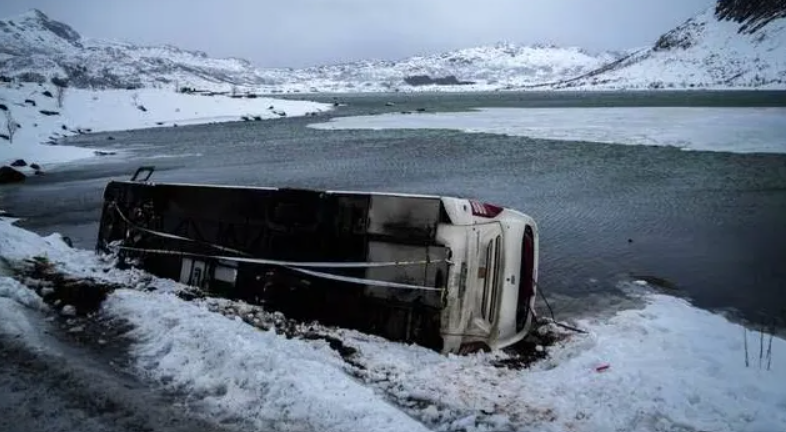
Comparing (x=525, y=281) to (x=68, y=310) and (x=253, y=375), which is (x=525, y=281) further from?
(x=68, y=310)

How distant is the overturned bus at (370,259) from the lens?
229 inches

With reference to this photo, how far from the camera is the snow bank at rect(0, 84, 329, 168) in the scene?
94.6ft

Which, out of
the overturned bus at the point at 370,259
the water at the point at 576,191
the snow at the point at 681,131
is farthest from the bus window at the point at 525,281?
the snow at the point at 681,131

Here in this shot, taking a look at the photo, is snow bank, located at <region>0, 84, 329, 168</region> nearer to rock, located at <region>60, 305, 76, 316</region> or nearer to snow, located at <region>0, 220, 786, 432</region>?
rock, located at <region>60, 305, 76, 316</region>

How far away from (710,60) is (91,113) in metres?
139

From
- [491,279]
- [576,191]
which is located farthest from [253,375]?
[576,191]

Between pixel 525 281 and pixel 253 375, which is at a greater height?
pixel 525 281

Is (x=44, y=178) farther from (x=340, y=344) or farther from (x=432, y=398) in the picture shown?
(x=432, y=398)

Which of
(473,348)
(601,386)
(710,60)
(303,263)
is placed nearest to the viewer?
(601,386)

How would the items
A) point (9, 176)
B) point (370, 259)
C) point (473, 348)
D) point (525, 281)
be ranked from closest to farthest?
1. point (473, 348)
2. point (370, 259)
3. point (525, 281)
4. point (9, 176)

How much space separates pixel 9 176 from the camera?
20.3m

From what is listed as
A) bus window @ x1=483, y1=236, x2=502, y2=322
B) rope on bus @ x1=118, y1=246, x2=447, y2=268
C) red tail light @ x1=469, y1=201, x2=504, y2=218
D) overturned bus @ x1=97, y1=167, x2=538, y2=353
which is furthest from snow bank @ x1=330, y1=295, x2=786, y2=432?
red tail light @ x1=469, y1=201, x2=504, y2=218

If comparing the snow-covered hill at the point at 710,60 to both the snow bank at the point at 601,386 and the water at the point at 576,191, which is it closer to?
the water at the point at 576,191

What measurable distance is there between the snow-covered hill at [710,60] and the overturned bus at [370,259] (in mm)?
109673
